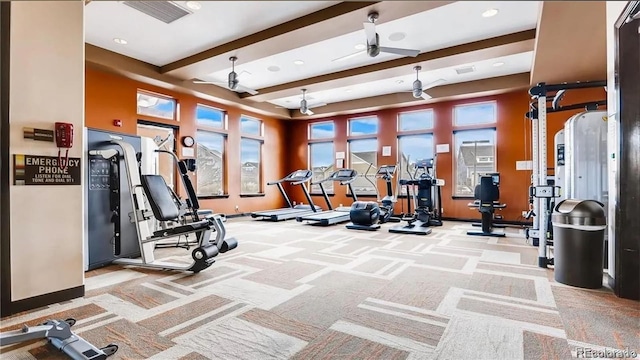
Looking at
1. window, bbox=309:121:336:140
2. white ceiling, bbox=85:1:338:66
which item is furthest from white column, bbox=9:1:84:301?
window, bbox=309:121:336:140

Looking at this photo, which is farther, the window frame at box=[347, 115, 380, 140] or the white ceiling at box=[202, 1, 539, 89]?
the window frame at box=[347, 115, 380, 140]

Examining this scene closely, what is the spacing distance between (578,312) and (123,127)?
7.69 meters

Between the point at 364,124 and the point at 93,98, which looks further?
the point at 364,124

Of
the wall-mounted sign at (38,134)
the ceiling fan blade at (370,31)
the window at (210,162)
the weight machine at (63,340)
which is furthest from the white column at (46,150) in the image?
the window at (210,162)

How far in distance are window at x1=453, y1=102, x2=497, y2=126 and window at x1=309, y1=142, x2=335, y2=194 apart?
3.96 m

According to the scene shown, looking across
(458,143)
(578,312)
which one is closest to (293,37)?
(578,312)

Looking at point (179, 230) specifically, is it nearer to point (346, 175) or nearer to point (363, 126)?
point (346, 175)

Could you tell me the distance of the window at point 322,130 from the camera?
10.5m

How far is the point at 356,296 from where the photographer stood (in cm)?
288

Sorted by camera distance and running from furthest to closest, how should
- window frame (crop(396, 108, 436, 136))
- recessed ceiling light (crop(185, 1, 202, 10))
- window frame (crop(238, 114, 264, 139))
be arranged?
window frame (crop(238, 114, 264, 139)) → window frame (crop(396, 108, 436, 136)) → recessed ceiling light (crop(185, 1, 202, 10))

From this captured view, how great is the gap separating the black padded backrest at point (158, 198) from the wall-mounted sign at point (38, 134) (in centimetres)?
105

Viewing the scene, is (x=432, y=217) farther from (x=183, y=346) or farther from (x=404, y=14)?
(x=183, y=346)

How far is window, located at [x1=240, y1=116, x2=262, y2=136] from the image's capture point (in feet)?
31.8

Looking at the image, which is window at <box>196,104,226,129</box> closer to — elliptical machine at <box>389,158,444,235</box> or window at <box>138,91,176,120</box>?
window at <box>138,91,176,120</box>
